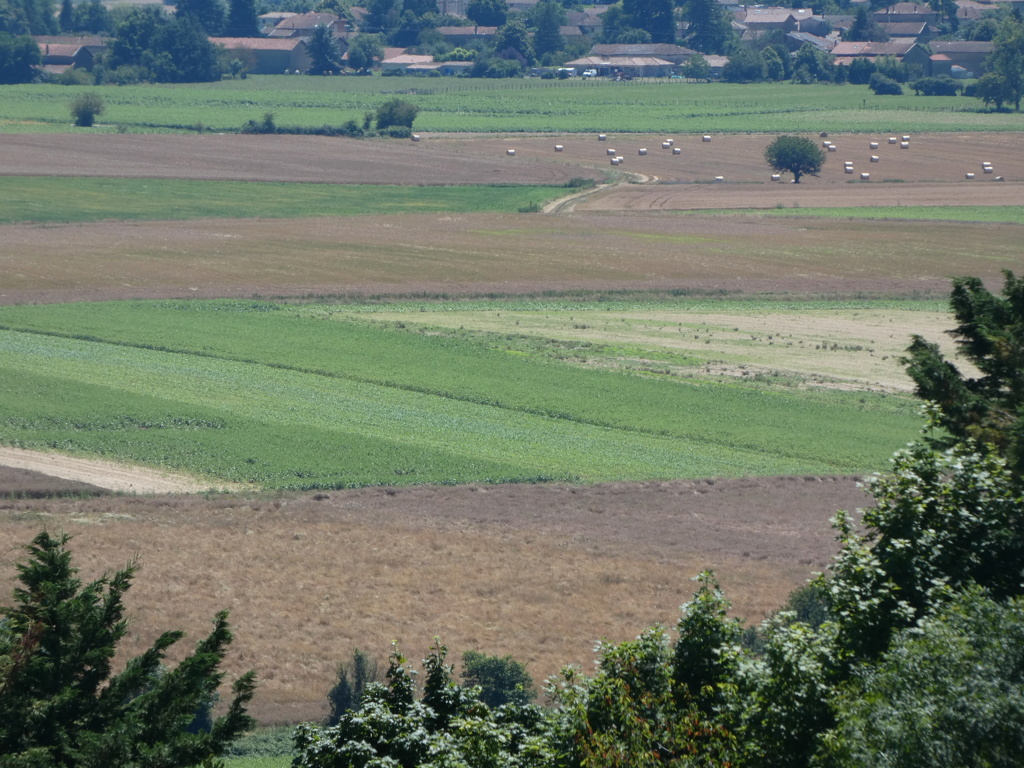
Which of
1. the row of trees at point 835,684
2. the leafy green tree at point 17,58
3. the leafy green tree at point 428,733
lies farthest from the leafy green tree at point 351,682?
the leafy green tree at point 17,58

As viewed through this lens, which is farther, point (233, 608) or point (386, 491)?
point (386, 491)

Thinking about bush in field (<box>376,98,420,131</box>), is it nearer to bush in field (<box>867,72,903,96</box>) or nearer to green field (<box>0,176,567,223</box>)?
green field (<box>0,176,567,223</box>)

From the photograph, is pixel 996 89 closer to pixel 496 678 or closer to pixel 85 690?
pixel 496 678

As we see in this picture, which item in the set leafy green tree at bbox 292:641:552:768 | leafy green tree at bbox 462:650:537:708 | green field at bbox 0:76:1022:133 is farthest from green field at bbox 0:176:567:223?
leafy green tree at bbox 292:641:552:768

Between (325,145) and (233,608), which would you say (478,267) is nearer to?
(233,608)

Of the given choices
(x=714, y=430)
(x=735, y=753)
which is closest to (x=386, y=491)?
(x=714, y=430)

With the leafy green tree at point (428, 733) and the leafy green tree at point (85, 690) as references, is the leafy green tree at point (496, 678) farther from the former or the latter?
the leafy green tree at point (428, 733)

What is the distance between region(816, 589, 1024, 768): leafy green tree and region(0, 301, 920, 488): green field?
94.2ft

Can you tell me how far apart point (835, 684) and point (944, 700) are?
2270 mm

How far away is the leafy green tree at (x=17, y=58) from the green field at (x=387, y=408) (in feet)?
444

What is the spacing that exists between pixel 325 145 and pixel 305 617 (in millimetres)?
108331

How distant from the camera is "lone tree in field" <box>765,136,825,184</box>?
119750 mm

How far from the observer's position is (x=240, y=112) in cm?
16088

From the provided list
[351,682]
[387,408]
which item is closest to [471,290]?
[387,408]
